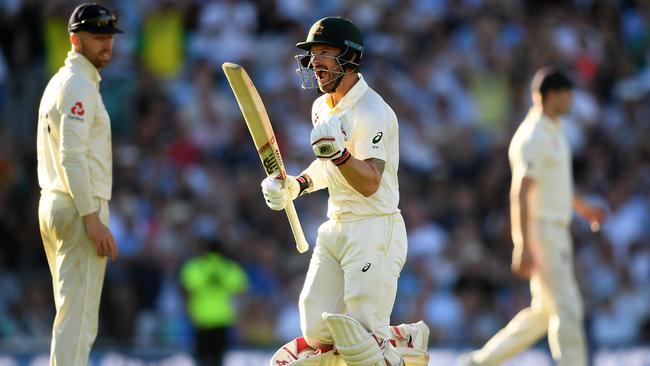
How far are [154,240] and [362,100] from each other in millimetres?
6074

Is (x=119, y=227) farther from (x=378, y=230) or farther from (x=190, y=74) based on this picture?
Answer: (x=378, y=230)

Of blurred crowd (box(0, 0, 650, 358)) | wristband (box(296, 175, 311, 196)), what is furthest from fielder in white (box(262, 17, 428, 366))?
blurred crowd (box(0, 0, 650, 358))

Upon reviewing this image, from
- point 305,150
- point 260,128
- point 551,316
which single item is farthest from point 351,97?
point 305,150

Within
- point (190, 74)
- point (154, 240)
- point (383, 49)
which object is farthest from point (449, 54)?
point (154, 240)

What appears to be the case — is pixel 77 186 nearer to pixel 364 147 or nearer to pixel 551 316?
pixel 364 147

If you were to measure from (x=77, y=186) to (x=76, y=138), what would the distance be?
23cm

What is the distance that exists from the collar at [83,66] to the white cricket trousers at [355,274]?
4.57 feet

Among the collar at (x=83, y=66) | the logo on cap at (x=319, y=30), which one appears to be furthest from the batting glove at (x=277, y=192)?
the collar at (x=83, y=66)

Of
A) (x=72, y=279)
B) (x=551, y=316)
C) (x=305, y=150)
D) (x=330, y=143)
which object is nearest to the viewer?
(x=330, y=143)

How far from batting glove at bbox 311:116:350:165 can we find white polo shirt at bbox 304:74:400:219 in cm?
24

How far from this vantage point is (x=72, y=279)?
663cm

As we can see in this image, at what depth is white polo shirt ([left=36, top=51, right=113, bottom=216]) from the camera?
21.6ft

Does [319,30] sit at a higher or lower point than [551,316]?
higher

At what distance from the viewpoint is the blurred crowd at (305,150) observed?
39.3ft
